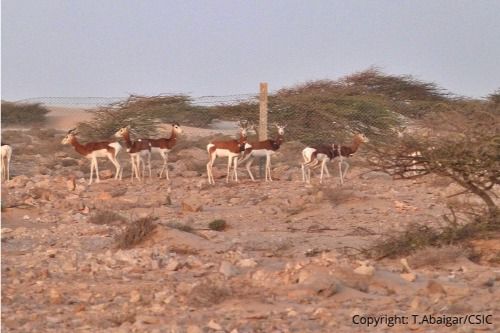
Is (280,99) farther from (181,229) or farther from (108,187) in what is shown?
(181,229)

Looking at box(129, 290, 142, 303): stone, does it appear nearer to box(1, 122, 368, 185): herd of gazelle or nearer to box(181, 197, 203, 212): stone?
box(181, 197, 203, 212): stone

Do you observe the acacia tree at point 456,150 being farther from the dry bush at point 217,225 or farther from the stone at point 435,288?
the dry bush at point 217,225

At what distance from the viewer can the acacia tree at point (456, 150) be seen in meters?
11.2

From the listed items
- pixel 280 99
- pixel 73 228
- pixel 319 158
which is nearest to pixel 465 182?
pixel 73 228

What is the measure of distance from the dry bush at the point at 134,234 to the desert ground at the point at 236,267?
0.20ft

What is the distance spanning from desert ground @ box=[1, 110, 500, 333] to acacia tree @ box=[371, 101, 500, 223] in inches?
30.7

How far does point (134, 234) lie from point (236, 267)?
6.64 feet

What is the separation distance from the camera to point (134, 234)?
39.5 feet

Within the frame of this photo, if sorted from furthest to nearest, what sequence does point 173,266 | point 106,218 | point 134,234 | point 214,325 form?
point 106,218 → point 134,234 → point 173,266 → point 214,325

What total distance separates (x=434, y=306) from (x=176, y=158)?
23.2 m

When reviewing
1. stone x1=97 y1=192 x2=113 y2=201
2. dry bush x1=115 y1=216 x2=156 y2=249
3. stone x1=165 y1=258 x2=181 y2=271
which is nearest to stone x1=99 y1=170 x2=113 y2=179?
stone x1=97 y1=192 x2=113 y2=201

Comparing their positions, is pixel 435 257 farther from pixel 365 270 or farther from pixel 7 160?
pixel 7 160

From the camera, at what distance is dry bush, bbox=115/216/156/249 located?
11.9m

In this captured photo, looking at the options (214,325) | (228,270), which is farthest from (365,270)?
(214,325)
